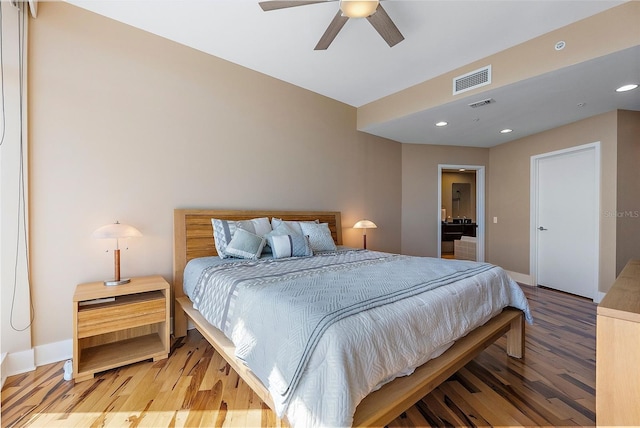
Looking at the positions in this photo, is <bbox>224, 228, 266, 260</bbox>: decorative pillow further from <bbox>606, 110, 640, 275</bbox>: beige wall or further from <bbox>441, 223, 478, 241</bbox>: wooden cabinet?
<bbox>441, 223, 478, 241</bbox>: wooden cabinet

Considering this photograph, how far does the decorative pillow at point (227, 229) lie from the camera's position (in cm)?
272

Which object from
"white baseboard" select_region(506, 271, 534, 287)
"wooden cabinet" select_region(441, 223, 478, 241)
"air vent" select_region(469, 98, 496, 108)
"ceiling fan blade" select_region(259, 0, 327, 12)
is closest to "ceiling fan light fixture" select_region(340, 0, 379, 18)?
"ceiling fan blade" select_region(259, 0, 327, 12)

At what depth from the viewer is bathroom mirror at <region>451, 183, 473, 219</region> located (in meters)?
8.32

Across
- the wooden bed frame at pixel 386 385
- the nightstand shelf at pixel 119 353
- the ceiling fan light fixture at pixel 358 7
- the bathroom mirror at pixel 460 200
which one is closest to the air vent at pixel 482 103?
the ceiling fan light fixture at pixel 358 7

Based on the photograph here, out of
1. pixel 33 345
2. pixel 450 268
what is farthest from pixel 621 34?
pixel 33 345

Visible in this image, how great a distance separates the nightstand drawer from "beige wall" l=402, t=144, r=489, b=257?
13.1 ft

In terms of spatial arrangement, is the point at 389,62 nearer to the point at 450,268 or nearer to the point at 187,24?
the point at 187,24

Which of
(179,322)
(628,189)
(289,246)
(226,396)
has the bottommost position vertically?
(226,396)

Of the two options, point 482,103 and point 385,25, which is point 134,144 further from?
point 482,103

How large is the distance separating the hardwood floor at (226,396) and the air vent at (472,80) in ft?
8.46

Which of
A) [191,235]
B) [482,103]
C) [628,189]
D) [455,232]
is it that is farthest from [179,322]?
[455,232]

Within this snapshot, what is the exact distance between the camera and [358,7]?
6.20 ft

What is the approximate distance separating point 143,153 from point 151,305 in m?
1.38

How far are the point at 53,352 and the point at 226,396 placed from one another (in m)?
1.54
